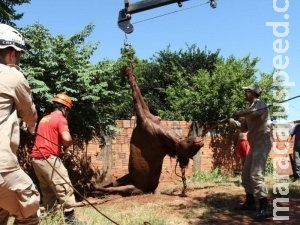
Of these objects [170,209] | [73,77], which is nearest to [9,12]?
[73,77]

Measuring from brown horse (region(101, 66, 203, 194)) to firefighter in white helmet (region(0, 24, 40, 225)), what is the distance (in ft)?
17.7

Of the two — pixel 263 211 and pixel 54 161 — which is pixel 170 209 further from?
pixel 54 161

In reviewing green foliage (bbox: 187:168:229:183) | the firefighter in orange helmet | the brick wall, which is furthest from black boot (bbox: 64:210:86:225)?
green foliage (bbox: 187:168:229:183)

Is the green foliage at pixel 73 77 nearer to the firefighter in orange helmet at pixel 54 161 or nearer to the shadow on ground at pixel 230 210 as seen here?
the firefighter in orange helmet at pixel 54 161

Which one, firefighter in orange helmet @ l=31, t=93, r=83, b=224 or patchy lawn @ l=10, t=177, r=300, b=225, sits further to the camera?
patchy lawn @ l=10, t=177, r=300, b=225

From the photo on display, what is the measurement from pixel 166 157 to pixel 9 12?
659cm

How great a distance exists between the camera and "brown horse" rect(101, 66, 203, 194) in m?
9.40

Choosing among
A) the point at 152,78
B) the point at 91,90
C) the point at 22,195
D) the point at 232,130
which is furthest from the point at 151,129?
the point at 152,78

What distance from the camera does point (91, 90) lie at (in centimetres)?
997

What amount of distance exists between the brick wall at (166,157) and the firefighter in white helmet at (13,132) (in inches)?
261

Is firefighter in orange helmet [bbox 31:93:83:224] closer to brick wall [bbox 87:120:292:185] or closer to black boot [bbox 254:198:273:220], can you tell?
black boot [bbox 254:198:273:220]

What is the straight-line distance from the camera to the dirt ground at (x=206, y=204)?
24.1ft

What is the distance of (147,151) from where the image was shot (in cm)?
956

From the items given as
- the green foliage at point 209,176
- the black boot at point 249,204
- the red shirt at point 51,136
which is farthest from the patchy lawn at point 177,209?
the green foliage at point 209,176
